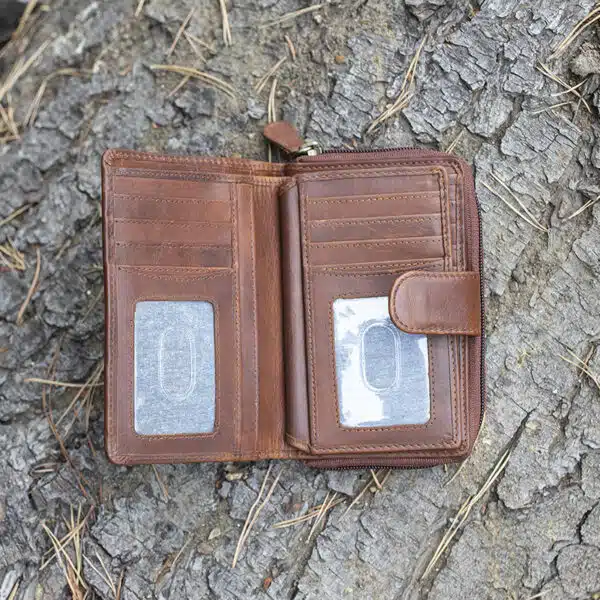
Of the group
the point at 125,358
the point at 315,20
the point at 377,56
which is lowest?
the point at 125,358

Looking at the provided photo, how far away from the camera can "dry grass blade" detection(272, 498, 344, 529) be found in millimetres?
2814

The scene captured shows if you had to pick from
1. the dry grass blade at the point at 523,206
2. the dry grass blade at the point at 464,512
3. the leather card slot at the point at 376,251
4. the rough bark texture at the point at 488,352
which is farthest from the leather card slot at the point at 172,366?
the dry grass blade at the point at 523,206

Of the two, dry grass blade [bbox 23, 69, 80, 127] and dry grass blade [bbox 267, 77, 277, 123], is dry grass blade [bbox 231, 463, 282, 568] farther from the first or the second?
dry grass blade [bbox 23, 69, 80, 127]

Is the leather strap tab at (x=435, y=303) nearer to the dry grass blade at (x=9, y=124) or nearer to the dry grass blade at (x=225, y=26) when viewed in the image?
the dry grass blade at (x=225, y=26)

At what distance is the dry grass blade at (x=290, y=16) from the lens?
10.2ft

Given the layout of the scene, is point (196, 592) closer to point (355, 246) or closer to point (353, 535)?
point (353, 535)

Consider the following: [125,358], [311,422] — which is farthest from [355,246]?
[125,358]

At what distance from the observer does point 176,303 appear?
8.13 feet

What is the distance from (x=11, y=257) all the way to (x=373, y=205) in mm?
1747

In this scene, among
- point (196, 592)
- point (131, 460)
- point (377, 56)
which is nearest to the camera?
point (131, 460)

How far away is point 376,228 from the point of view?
8.09ft

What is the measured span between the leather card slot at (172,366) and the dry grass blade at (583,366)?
1.38 meters

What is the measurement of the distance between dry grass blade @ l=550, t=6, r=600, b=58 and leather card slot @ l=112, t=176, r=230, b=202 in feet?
5.08

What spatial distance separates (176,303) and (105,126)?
1.17m
